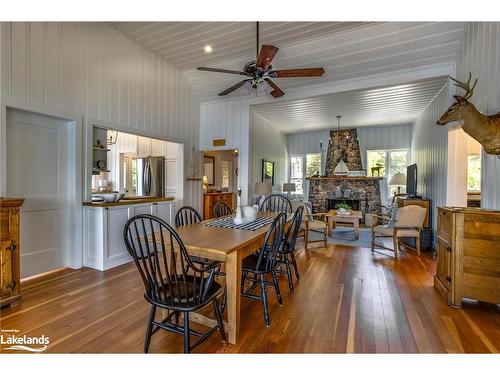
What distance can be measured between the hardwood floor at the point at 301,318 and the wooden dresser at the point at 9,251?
0.49 ft

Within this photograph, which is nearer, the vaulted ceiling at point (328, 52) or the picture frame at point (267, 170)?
the vaulted ceiling at point (328, 52)

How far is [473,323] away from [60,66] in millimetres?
5161

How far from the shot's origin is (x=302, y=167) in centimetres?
860

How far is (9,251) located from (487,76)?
512 centimetres

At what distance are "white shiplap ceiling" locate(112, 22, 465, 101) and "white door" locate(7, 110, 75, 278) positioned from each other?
1.93 m

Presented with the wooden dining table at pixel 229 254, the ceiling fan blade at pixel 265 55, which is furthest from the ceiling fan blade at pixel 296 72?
the wooden dining table at pixel 229 254

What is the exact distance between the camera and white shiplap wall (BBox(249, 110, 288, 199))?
5.72 meters

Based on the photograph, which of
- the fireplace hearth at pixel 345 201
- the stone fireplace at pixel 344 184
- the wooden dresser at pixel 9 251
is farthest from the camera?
the fireplace hearth at pixel 345 201

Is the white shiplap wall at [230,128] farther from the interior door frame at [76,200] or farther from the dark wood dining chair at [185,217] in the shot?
the interior door frame at [76,200]

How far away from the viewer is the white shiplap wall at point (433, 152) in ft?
13.6

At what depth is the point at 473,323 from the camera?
2.08 m

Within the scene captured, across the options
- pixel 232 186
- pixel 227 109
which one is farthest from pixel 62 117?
pixel 232 186

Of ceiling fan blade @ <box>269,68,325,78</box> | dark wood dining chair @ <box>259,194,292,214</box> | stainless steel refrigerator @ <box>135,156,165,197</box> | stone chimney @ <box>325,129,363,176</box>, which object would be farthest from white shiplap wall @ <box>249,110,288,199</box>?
ceiling fan blade @ <box>269,68,325,78</box>
